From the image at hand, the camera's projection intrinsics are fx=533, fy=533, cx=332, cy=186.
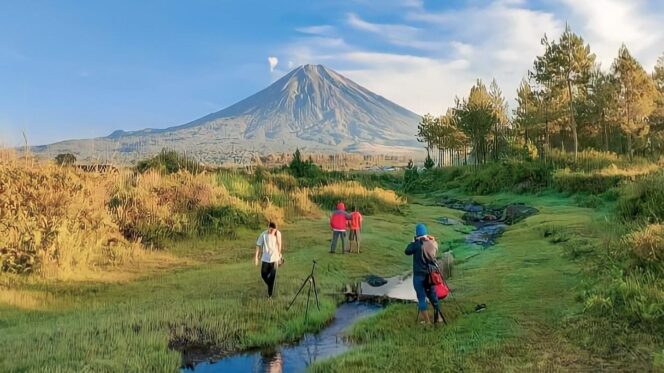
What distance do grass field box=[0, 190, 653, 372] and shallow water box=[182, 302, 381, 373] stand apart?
0.27 m

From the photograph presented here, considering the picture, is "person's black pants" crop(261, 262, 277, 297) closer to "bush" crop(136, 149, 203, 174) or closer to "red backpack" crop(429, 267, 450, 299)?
"red backpack" crop(429, 267, 450, 299)

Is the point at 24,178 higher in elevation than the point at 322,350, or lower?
higher

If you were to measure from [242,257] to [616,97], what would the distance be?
112 feet

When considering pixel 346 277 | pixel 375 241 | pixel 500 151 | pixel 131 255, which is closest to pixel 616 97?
pixel 500 151

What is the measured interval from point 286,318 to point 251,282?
303 centimetres

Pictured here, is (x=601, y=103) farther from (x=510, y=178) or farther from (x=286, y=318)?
(x=286, y=318)

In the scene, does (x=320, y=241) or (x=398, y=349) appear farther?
(x=320, y=241)

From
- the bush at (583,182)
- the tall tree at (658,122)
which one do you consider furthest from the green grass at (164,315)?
the tall tree at (658,122)

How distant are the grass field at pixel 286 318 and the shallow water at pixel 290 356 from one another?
266mm

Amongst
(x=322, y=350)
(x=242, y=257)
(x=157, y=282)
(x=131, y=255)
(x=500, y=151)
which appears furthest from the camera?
(x=500, y=151)

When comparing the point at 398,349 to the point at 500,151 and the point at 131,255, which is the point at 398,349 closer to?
the point at 131,255

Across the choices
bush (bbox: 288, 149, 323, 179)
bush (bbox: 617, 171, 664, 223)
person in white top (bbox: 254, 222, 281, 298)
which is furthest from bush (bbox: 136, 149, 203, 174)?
bush (bbox: 617, 171, 664, 223)

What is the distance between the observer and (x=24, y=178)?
13781 mm

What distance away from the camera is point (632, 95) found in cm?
3816
